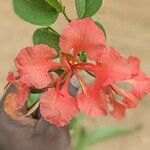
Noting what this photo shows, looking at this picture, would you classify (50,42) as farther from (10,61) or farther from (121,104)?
(10,61)

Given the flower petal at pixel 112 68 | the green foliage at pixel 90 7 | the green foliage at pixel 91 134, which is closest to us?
the flower petal at pixel 112 68

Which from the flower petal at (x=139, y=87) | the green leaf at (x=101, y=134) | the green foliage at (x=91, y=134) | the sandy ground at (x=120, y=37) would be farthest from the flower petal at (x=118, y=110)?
the sandy ground at (x=120, y=37)

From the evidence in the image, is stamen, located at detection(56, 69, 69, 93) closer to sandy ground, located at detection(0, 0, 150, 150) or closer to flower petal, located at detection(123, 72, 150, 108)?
flower petal, located at detection(123, 72, 150, 108)

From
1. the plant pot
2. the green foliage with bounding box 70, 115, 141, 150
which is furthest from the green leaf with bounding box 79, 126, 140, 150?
the plant pot

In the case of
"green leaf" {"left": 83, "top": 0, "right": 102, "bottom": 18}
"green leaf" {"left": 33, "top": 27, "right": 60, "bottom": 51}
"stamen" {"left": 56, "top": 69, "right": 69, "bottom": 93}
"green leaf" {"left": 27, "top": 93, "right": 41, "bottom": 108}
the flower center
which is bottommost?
"green leaf" {"left": 27, "top": 93, "right": 41, "bottom": 108}

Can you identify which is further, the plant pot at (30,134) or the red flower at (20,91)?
the plant pot at (30,134)

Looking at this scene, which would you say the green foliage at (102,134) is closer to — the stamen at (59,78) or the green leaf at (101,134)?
the green leaf at (101,134)

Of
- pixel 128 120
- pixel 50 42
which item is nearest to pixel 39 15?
pixel 50 42
